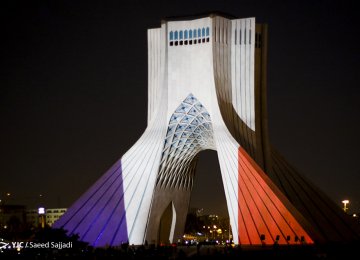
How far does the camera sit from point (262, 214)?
3578cm

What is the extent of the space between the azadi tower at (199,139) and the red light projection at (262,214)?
0.07m

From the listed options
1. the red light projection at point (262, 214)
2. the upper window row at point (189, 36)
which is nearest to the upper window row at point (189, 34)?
the upper window row at point (189, 36)

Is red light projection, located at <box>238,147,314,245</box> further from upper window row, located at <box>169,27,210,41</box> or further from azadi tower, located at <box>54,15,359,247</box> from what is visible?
upper window row, located at <box>169,27,210,41</box>

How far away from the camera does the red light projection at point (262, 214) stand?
1362 inches

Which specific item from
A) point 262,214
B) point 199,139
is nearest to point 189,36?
point 199,139

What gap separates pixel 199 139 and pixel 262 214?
12936 mm

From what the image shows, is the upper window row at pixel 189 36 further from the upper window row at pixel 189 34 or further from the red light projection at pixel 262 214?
the red light projection at pixel 262 214

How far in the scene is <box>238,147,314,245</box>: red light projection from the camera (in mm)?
34594

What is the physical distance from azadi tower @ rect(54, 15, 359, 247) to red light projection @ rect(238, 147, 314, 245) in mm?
75

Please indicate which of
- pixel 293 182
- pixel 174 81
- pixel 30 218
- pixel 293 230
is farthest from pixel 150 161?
pixel 30 218

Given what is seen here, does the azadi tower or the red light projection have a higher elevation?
the azadi tower

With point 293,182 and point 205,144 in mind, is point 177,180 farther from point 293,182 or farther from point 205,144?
point 293,182

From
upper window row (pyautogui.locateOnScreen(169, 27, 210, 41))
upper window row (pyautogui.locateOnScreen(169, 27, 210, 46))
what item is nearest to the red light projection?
upper window row (pyautogui.locateOnScreen(169, 27, 210, 46))

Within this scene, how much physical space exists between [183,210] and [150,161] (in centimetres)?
Answer: 876
